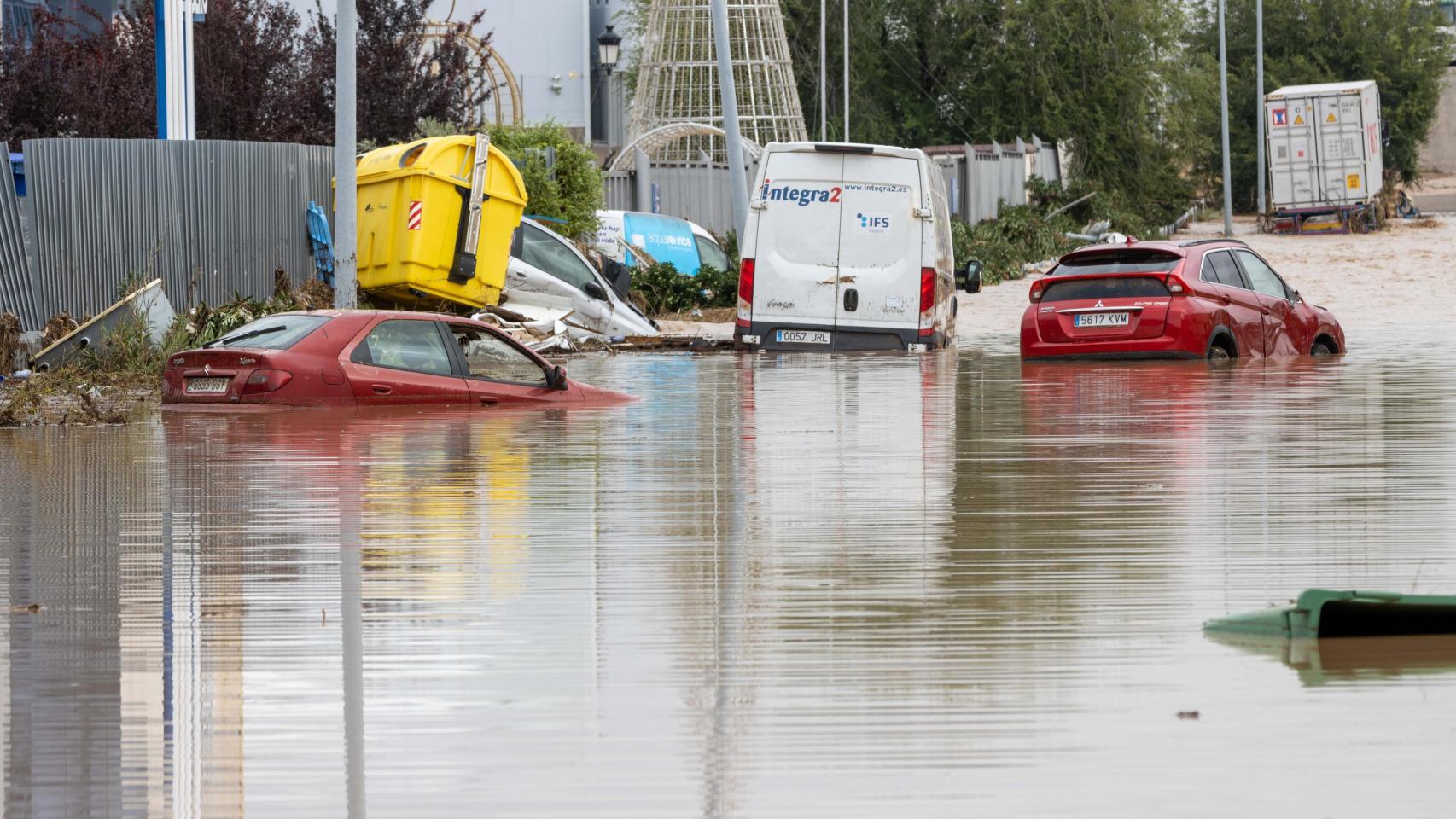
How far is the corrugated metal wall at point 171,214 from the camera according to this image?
20.1 meters

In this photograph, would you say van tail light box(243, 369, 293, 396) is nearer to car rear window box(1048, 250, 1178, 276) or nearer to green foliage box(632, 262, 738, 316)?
car rear window box(1048, 250, 1178, 276)

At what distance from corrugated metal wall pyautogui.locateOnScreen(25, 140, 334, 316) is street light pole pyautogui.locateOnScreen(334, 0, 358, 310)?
1.57 metres

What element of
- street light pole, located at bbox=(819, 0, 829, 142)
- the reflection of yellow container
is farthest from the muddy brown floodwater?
street light pole, located at bbox=(819, 0, 829, 142)

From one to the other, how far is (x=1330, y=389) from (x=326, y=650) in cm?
1287

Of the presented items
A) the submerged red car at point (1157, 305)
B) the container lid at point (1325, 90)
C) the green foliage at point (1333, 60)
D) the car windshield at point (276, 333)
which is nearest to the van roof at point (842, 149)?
the submerged red car at point (1157, 305)

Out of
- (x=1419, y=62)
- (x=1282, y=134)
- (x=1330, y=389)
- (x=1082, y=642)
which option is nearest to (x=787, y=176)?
(x=1330, y=389)

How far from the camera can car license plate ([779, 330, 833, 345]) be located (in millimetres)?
22844

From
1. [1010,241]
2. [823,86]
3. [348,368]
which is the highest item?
[823,86]

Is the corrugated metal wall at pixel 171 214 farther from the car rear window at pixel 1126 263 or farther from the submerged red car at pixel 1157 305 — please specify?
the car rear window at pixel 1126 263

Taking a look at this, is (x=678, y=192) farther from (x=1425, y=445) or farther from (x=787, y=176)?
(x=1425, y=445)

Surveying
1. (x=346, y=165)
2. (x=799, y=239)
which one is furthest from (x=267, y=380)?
(x=799, y=239)

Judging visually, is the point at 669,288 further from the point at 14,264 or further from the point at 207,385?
the point at 207,385

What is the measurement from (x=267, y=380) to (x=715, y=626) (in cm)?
905

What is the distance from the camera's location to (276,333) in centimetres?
1625
